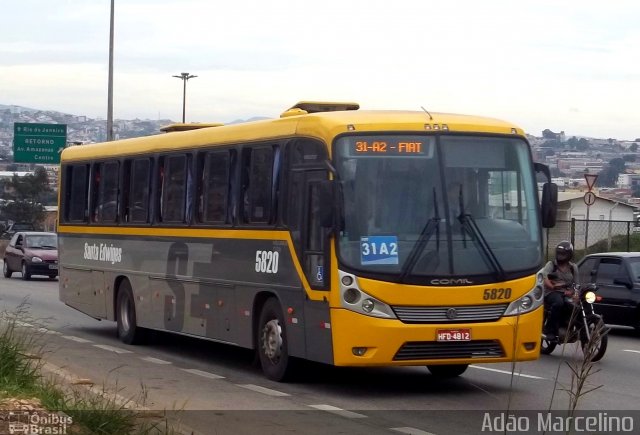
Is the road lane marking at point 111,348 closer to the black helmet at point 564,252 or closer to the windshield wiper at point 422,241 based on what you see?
the black helmet at point 564,252

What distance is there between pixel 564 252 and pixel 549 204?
3835 millimetres

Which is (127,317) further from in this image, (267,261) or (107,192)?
(267,261)

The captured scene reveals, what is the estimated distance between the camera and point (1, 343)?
448 inches

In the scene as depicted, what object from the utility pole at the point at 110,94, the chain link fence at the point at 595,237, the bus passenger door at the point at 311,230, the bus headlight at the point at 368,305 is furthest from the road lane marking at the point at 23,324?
the utility pole at the point at 110,94

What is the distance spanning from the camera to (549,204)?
13.2 m

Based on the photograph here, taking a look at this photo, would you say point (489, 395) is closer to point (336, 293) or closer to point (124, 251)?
point (336, 293)

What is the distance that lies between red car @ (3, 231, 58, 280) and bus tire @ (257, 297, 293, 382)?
82.9 ft

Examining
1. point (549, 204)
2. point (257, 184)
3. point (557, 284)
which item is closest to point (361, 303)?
point (549, 204)

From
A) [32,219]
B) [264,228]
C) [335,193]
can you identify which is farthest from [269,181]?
[32,219]

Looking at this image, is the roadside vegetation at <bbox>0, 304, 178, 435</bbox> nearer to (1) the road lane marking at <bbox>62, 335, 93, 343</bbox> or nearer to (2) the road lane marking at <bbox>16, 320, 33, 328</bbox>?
(2) the road lane marking at <bbox>16, 320, 33, 328</bbox>

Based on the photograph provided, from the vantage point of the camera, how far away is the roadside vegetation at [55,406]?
8.52 metres

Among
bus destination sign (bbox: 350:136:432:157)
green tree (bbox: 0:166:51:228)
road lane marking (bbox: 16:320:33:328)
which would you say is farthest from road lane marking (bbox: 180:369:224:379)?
green tree (bbox: 0:166:51:228)

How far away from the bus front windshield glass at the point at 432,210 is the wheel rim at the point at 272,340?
5.51ft

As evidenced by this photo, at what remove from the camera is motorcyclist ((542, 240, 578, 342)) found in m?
16.7
